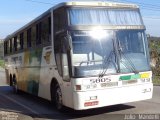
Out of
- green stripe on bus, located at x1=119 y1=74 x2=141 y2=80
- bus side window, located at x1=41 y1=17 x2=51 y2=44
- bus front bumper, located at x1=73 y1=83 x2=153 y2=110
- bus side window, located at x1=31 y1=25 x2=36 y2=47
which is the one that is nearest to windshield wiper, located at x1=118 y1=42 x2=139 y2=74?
green stripe on bus, located at x1=119 y1=74 x2=141 y2=80

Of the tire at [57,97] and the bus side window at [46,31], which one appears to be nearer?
the tire at [57,97]

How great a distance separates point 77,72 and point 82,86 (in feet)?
1.36

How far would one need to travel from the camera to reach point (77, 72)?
1112 cm

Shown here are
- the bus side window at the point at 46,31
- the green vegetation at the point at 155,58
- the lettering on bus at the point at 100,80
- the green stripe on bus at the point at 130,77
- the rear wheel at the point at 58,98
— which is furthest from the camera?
the green vegetation at the point at 155,58

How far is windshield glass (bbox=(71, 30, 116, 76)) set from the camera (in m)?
11.2

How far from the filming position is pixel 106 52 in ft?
37.8

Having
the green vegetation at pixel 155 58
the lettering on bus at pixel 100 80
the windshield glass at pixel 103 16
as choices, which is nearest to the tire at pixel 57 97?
the lettering on bus at pixel 100 80

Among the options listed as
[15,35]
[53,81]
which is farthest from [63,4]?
[15,35]

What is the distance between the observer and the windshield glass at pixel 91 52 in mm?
11219

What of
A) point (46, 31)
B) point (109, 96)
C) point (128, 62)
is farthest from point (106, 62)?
point (46, 31)

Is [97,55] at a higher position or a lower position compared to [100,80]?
higher

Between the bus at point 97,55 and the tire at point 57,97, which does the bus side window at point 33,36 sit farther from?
the tire at point 57,97

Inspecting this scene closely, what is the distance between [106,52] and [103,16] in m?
1.15

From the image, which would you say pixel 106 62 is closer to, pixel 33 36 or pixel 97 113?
pixel 97 113
